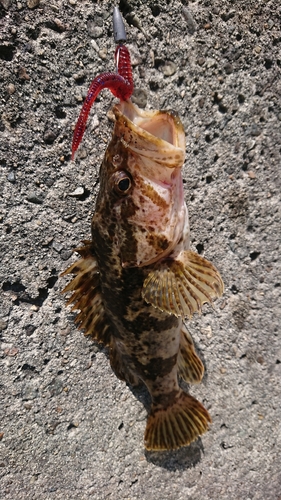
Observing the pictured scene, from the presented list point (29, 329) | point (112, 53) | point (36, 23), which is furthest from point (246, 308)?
point (36, 23)

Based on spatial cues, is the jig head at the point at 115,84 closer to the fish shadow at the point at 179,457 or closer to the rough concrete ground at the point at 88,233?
the rough concrete ground at the point at 88,233

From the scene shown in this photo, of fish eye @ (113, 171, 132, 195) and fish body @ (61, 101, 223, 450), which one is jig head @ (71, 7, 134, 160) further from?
fish eye @ (113, 171, 132, 195)

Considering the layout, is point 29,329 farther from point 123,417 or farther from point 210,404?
point 210,404

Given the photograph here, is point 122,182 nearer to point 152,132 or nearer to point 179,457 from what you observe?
point 152,132

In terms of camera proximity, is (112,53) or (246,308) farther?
(246,308)

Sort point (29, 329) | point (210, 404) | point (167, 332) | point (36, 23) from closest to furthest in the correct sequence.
→ point (36, 23), point (167, 332), point (29, 329), point (210, 404)
